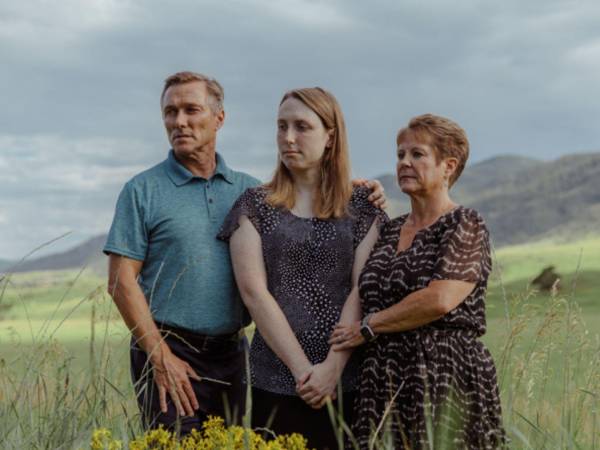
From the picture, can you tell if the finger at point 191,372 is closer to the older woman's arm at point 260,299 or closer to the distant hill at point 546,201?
the older woman's arm at point 260,299

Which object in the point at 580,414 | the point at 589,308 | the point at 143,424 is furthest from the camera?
the point at 589,308

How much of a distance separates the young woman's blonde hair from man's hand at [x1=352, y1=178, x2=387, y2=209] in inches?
4.7

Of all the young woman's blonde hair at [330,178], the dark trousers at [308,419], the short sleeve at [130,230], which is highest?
the young woman's blonde hair at [330,178]

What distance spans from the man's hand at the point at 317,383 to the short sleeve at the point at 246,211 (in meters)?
0.69

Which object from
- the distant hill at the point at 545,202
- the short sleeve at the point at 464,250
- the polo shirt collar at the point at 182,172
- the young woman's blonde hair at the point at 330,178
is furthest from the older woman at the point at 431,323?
the distant hill at the point at 545,202

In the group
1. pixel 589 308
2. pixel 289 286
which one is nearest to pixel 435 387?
pixel 289 286

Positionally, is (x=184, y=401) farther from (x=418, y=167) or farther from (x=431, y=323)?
(x=418, y=167)

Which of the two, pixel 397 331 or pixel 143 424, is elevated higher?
pixel 397 331

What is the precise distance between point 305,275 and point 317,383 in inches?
19.2

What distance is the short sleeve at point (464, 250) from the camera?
3748mm

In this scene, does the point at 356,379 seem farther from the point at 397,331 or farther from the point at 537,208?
the point at 537,208

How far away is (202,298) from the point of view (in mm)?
4371

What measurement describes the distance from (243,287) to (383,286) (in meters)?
0.66

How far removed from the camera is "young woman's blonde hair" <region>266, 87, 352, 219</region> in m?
4.19
